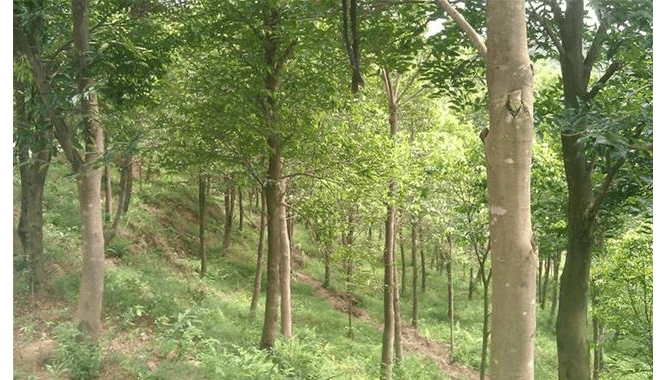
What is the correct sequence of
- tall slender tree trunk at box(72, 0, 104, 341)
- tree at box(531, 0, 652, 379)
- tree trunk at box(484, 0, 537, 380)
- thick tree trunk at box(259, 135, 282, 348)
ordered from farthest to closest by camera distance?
thick tree trunk at box(259, 135, 282, 348) < tall slender tree trunk at box(72, 0, 104, 341) < tree at box(531, 0, 652, 379) < tree trunk at box(484, 0, 537, 380)

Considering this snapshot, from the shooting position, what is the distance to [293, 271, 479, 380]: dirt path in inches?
816

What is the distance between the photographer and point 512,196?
256 centimetres

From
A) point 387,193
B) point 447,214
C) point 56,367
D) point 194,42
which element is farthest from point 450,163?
point 56,367

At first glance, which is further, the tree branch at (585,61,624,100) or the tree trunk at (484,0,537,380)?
the tree branch at (585,61,624,100)

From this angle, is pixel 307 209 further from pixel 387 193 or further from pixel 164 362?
pixel 164 362

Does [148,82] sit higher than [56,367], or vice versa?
[148,82]

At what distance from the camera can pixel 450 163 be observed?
12797 millimetres

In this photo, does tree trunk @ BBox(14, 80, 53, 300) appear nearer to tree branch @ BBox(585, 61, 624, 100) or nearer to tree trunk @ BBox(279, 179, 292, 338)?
tree trunk @ BBox(279, 179, 292, 338)

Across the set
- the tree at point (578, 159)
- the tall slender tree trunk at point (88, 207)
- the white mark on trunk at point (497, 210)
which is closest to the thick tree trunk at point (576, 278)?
the tree at point (578, 159)

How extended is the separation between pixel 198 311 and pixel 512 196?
9984 mm

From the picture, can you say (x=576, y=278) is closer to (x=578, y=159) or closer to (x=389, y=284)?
(x=578, y=159)

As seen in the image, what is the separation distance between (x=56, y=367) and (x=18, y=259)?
447 cm

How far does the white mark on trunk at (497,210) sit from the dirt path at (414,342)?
61.3ft

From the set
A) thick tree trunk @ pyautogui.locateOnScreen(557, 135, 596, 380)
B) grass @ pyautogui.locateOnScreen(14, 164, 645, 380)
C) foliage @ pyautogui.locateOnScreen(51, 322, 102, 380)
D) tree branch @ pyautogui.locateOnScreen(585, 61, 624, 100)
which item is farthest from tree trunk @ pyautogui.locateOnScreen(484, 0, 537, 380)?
foliage @ pyautogui.locateOnScreen(51, 322, 102, 380)
